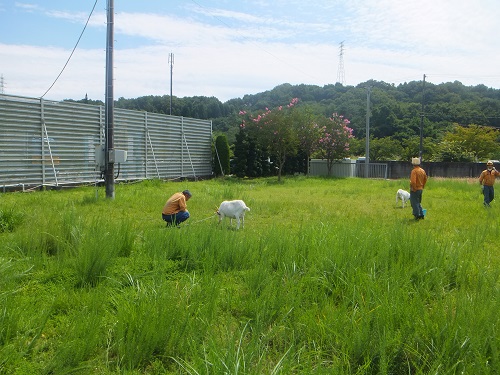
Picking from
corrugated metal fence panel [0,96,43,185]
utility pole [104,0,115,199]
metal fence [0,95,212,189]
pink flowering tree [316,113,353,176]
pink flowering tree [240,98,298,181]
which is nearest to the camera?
utility pole [104,0,115,199]

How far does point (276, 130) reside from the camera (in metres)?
26.1

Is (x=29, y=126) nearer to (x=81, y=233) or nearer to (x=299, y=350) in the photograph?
(x=81, y=233)

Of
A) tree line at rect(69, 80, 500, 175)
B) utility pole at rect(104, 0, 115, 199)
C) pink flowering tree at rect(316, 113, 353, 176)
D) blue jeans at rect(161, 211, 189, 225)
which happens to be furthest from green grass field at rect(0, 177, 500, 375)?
tree line at rect(69, 80, 500, 175)

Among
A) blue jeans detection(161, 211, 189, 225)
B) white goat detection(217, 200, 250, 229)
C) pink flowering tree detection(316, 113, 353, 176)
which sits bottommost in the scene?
blue jeans detection(161, 211, 189, 225)

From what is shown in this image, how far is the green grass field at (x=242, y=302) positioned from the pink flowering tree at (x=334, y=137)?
79.6ft

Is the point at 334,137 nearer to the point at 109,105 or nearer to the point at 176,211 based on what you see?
the point at 109,105

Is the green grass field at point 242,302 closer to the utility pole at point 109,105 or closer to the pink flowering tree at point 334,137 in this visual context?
the utility pole at point 109,105

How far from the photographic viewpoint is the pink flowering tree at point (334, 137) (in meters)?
30.3

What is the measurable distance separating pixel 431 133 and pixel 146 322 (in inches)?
1915

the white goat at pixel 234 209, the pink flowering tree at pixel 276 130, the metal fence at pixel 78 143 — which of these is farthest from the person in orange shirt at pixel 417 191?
the pink flowering tree at pixel 276 130

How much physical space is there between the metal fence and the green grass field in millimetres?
9631

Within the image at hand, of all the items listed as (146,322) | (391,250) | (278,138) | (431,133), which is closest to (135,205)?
(391,250)

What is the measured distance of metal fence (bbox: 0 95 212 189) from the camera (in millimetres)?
15680

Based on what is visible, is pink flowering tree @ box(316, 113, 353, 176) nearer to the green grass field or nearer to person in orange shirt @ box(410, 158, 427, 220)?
person in orange shirt @ box(410, 158, 427, 220)
